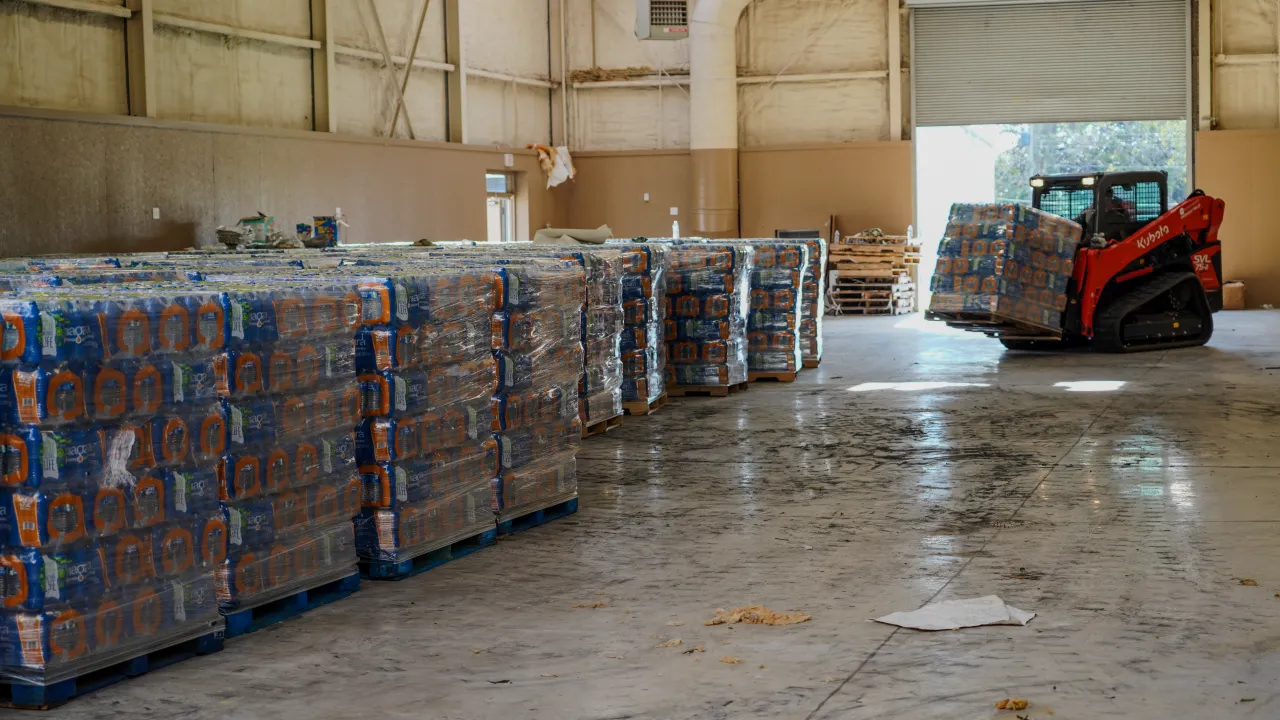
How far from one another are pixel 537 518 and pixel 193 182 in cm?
984

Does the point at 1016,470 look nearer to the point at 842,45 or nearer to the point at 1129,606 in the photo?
the point at 1129,606

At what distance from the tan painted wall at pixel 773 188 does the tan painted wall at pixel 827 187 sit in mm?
17

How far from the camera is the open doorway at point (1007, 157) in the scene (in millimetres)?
24078

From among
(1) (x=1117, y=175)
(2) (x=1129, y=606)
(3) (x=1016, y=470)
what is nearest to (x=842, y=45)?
(1) (x=1117, y=175)

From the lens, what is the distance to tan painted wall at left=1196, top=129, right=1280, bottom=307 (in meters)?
22.3

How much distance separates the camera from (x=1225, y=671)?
4.85 metres

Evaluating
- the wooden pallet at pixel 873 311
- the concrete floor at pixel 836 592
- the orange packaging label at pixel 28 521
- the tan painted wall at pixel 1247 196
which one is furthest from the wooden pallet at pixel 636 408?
the tan painted wall at pixel 1247 196

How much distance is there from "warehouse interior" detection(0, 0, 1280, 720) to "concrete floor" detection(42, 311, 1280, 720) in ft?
0.10

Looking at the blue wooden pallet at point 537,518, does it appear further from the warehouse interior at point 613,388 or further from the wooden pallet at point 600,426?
the wooden pallet at point 600,426

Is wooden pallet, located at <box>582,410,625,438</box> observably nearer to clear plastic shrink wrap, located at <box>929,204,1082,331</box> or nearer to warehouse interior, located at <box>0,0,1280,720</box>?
warehouse interior, located at <box>0,0,1280,720</box>

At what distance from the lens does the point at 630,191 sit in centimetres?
2484

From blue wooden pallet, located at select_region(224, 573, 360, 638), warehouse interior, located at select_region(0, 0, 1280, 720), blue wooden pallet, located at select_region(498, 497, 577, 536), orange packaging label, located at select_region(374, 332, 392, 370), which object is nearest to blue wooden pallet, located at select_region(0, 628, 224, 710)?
warehouse interior, located at select_region(0, 0, 1280, 720)

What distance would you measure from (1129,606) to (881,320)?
53.6ft

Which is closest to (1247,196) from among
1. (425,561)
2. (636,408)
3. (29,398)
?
(636,408)
